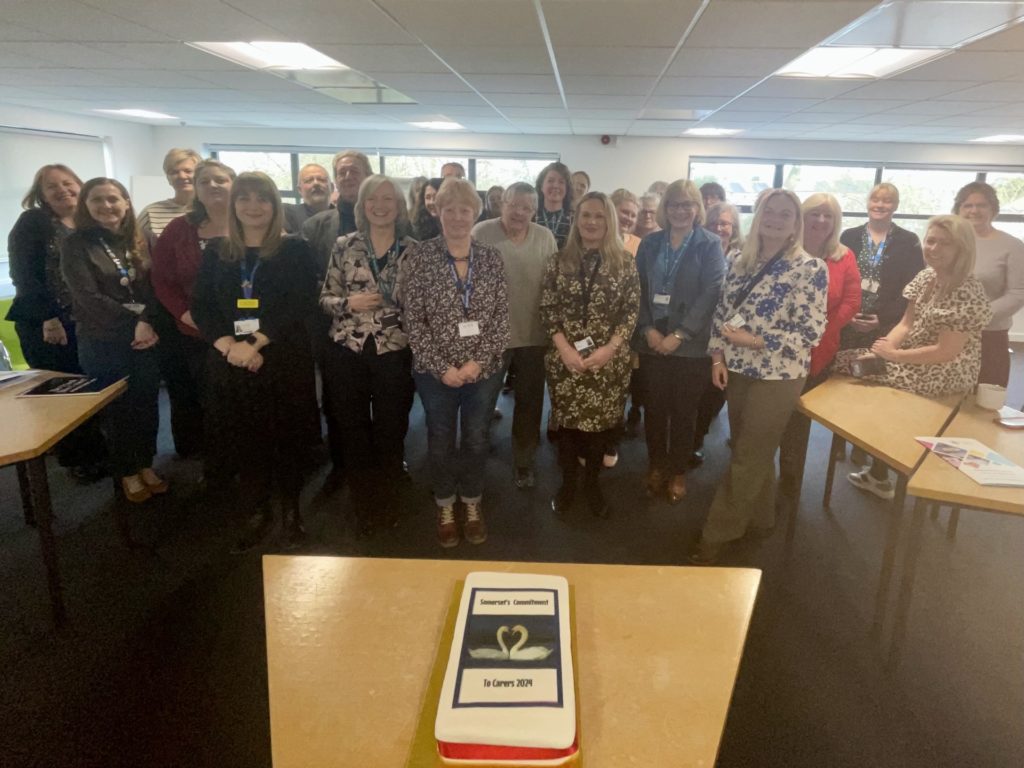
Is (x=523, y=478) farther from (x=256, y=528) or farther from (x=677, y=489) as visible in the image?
(x=256, y=528)

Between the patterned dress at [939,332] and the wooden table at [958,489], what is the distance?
153 mm

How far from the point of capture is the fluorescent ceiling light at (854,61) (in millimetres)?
3438

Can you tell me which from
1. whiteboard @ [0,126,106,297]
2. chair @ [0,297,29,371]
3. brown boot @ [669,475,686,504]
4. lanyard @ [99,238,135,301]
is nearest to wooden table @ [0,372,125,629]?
lanyard @ [99,238,135,301]

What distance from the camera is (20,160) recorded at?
652cm

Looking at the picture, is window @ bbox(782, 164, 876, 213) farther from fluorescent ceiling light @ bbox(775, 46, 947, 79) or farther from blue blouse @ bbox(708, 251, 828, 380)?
blue blouse @ bbox(708, 251, 828, 380)

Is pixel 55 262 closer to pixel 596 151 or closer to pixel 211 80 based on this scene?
pixel 211 80

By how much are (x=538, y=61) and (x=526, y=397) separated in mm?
2213

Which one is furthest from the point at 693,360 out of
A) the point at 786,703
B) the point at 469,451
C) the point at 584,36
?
the point at 584,36

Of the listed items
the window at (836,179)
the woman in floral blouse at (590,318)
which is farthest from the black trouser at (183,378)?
the window at (836,179)

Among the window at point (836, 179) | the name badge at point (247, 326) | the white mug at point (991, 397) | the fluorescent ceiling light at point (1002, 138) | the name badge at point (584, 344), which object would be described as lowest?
the white mug at point (991, 397)

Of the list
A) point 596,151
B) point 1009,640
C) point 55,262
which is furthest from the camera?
point 596,151

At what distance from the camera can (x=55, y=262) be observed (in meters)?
3.15

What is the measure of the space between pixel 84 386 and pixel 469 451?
160cm

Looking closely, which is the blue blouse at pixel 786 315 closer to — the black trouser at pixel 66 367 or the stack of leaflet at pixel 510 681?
the stack of leaflet at pixel 510 681
